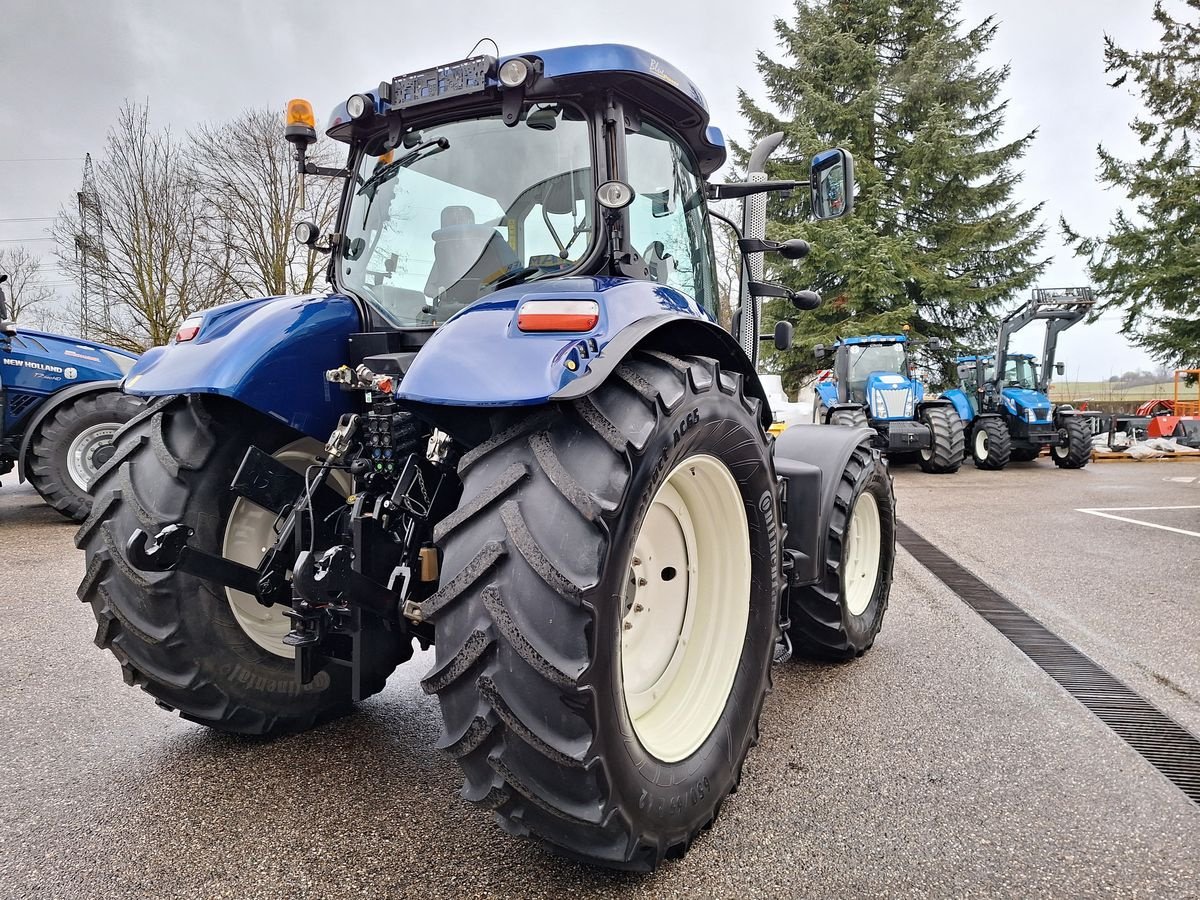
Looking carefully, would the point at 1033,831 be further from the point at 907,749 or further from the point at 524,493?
the point at 524,493

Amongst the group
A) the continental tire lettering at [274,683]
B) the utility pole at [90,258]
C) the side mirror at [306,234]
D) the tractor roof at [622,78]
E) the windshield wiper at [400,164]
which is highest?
the utility pole at [90,258]

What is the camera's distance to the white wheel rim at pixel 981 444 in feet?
45.2

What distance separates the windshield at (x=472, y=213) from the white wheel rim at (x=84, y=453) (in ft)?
19.1

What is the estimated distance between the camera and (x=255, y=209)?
62.3 ft

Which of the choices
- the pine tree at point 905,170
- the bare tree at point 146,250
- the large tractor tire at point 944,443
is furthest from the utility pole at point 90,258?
the large tractor tire at point 944,443

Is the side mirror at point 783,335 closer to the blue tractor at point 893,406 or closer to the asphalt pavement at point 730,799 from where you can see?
the asphalt pavement at point 730,799

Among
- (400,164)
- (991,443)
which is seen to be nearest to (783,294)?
(400,164)

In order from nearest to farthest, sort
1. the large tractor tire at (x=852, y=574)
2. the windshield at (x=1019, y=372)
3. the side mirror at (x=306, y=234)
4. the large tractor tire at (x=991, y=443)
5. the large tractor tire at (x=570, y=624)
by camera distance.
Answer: the large tractor tire at (x=570, y=624), the side mirror at (x=306, y=234), the large tractor tire at (x=852, y=574), the large tractor tire at (x=991, y=443), the windshield at (x=1019, y=372)

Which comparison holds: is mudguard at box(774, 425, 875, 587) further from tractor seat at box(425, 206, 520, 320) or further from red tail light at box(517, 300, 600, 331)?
red tail light at box(517, 300, 600, 331)

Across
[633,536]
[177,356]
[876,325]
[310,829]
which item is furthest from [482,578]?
[876,325]

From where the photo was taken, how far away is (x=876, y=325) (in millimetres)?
19078

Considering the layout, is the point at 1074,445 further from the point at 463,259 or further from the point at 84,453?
the point at 84,453

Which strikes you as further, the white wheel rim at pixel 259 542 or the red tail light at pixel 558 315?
the white wheel rim at pixel 259 542

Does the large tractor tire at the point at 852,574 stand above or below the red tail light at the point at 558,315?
below
